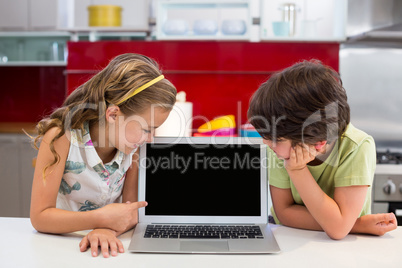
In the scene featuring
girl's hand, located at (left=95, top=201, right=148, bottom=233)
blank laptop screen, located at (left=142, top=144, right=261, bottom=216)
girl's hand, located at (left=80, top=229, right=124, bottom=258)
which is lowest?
girl's hand, located at (left=80, top=229, right=124, bottom=258)

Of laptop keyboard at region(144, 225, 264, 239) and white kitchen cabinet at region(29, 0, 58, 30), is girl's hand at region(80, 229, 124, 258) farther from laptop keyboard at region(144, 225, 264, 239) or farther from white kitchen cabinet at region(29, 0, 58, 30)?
white kitchen cabinet at region(29, 0, 58, 30)

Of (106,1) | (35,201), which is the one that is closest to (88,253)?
(35,201)

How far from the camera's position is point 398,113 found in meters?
2.64

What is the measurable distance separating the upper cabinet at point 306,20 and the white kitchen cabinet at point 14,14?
1666mm

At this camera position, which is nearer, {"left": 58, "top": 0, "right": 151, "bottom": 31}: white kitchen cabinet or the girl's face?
the girl's face

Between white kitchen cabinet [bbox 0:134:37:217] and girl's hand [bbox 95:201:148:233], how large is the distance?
210 cm

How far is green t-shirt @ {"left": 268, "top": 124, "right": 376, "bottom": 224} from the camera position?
1.01 metres

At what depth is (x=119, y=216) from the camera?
→ 0.99 meters

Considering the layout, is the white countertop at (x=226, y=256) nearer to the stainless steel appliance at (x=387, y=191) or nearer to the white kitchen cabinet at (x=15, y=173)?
the stainless steel appliance at (x=387, y=191)

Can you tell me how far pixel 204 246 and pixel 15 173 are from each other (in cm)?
240

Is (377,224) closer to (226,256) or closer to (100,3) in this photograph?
(226,256)

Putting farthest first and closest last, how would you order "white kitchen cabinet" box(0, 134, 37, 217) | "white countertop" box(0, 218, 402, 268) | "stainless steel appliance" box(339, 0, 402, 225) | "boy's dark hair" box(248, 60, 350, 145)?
"white kitchen cabinet" box(0, 134, 37, 217) < "stainless steel appliance" box(339, 0, 402, 225) < "boy's dark hair" box(248, 60, 350, 145) < "white countertop" box(0, 218, 402, 268)

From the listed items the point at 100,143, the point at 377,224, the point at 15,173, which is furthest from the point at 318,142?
the point at 15,173

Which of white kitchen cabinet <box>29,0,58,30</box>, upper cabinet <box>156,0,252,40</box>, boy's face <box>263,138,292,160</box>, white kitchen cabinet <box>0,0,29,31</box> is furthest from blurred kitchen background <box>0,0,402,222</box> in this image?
boy's face <box>263,138,292,160</box>
